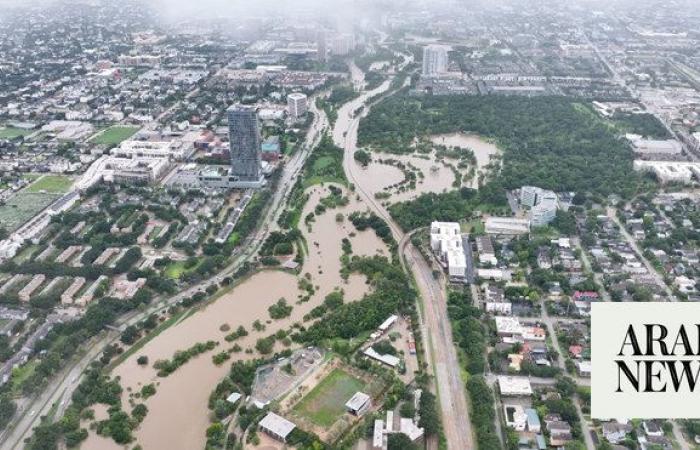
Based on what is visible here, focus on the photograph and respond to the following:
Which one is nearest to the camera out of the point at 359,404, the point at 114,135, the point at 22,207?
the point at 359,404

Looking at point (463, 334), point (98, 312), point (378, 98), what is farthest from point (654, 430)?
point (378, 98)

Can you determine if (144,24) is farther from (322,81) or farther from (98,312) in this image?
(98,312)

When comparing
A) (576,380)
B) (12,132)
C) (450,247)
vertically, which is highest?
(450,247)

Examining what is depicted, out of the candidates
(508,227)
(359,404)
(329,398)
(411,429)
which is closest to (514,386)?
(411,429)

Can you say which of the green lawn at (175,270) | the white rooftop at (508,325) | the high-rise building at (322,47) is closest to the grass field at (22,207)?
the green lawn at (175,270)

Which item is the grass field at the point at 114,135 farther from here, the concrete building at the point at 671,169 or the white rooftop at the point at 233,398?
the concrete building at the point at 671,169

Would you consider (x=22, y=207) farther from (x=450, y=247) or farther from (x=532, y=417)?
(x=532, y=417)
